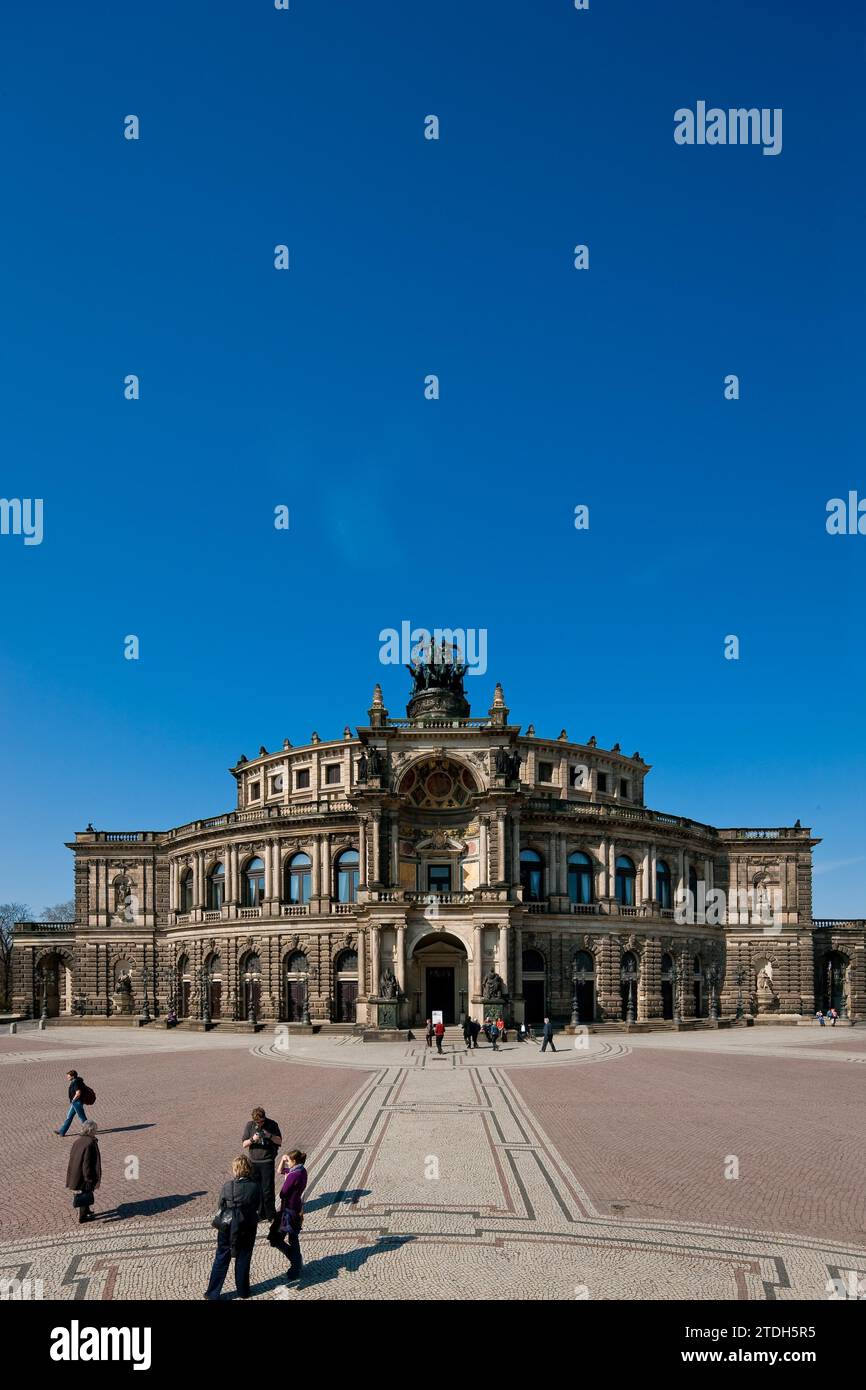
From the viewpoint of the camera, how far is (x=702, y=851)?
218 ft

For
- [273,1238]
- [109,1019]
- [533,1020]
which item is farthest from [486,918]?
[273,1238]

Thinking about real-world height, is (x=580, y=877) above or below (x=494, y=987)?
above

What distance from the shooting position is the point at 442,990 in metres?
53.5

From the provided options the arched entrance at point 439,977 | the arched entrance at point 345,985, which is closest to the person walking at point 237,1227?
the arched entrance at point 439,977

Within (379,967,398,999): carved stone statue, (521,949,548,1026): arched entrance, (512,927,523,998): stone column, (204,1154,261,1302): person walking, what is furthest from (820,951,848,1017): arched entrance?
(204,1154,261,1302): person walking

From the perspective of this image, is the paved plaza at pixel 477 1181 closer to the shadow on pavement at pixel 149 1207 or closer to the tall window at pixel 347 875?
the shadow on pavement at pixel 149 1207

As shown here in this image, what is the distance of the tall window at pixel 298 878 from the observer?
59.6m

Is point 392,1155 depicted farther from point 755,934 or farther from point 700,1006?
point 755,934

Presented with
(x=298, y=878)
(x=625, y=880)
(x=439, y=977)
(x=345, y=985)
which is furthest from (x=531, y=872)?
(x=298, y=878)

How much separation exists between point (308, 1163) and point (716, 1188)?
832cm

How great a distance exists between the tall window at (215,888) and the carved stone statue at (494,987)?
2340 centimetres

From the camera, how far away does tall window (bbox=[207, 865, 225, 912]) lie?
64.0 m

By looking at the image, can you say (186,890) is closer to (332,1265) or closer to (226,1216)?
(332,1265)

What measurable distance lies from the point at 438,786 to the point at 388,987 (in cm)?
1285
